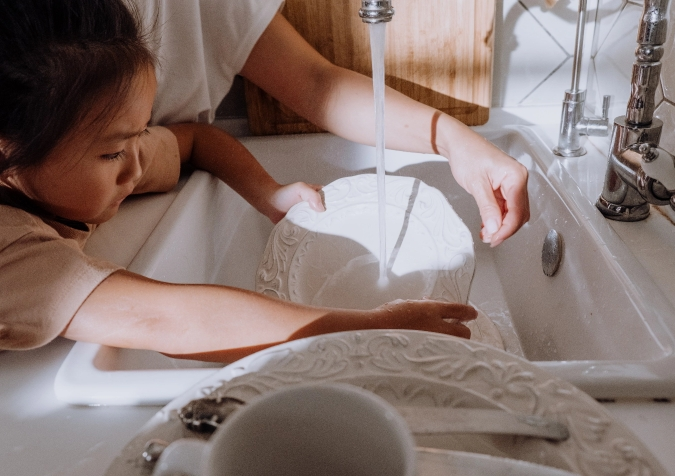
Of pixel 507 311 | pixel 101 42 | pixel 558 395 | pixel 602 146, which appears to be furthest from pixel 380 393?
pixel 602 146

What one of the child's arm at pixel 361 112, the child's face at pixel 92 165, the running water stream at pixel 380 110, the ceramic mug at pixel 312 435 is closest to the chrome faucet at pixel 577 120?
the child's arm at pixel 361 112

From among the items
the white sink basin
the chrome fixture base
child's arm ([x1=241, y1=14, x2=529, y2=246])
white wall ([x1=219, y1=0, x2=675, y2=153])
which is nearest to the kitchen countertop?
the white sink basin

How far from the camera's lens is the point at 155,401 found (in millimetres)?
366

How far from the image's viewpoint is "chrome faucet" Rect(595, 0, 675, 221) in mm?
481

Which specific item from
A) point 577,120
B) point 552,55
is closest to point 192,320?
point 577,120

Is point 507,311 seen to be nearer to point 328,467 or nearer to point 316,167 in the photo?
point 316,167

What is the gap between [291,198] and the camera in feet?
2.47

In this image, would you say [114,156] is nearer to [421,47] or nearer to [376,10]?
[376,10]

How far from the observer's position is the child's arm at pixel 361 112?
65 centimetres

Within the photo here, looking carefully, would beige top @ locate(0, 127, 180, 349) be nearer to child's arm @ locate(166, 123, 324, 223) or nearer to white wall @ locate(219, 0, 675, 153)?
child's arm @ locate(166, 123, 324, 223)

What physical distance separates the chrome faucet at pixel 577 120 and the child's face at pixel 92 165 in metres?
0.52

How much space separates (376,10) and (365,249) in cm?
30

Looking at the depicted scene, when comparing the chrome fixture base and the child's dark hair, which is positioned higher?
the child's dark hair

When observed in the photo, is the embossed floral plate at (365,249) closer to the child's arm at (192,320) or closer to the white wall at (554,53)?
the child's arm at (192,320)
